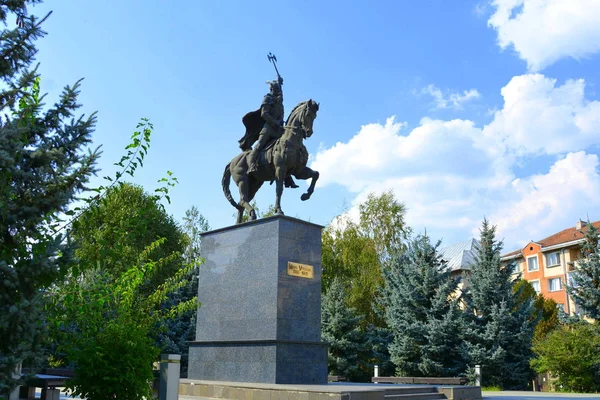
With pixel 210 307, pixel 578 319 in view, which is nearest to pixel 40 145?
pixel 210 307

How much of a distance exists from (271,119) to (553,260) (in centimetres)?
4022

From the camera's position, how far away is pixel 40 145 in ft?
18.0

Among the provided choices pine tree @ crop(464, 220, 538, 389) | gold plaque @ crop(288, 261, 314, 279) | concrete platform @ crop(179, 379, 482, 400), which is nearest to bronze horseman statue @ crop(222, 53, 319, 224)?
gold plaque @ crop(288, 261, 314, 279)

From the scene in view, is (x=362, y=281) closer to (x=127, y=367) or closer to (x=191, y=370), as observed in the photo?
(x=191, y=370)

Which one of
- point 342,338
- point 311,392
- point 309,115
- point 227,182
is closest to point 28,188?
point 311,392

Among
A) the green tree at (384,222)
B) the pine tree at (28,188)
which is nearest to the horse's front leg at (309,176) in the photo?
the pine tree at (28,188)

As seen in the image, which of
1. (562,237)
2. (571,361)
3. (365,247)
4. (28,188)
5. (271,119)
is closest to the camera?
(28,188)

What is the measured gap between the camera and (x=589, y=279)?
78.7 ft

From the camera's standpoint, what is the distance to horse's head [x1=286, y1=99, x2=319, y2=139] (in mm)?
13227

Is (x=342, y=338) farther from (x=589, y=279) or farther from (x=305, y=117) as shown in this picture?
(x=305, y=117)

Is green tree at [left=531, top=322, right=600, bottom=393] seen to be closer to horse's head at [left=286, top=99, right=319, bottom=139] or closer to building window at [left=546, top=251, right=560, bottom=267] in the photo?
horse's head at [left=286, top=99, right=319, bottom=139]

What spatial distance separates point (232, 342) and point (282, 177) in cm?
385

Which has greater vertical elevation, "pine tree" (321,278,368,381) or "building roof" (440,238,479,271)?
"building roof" (440,238,479,271)

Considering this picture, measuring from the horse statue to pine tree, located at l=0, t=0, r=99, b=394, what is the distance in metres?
7.67
